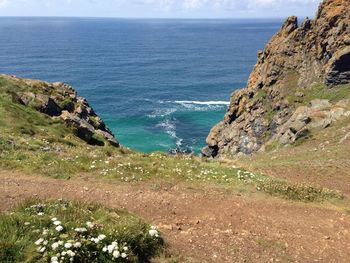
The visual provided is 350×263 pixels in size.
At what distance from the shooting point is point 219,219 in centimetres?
1839

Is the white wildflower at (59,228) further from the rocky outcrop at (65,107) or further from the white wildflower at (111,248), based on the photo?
the rocky outcrop at (65,107)

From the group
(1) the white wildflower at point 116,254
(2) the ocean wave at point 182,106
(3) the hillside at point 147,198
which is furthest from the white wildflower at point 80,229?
(2) the ocean wave at point 182,106

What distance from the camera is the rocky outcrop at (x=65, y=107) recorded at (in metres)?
39.9

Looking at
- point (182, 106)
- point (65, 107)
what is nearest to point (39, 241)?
point (65, 107)

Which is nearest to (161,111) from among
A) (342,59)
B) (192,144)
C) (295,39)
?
(192,144)

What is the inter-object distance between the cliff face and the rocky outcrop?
3025 centimetres

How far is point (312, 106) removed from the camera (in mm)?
60531

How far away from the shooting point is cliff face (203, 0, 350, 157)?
66.6 m

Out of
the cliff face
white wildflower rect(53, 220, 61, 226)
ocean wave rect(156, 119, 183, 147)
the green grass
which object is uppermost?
white wildflower rect(53, 220, 61, 226)

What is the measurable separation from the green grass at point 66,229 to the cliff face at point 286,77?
5138 centimetres

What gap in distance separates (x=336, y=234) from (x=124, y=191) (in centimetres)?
997

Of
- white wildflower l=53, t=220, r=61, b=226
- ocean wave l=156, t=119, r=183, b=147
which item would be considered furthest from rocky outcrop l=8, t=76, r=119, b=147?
ocean wave l=156, t=119, r=183, b=147

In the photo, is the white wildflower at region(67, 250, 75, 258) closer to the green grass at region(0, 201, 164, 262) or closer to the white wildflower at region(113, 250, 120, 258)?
the green grass at region(0, 201, 164, 262)

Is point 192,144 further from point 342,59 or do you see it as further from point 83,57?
point 83,57
